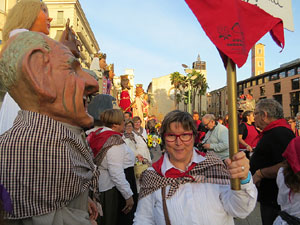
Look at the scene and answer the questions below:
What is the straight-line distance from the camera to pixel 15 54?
1.22 m

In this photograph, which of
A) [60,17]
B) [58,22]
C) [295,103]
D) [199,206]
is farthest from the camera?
[295,103]

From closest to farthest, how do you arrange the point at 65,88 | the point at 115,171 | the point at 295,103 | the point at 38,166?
the point at 38,166 < the point at 65,88 < the point at 115,171 < the point at 295,103

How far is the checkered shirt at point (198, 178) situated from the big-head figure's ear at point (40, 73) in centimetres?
103

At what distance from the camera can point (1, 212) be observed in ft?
3.01

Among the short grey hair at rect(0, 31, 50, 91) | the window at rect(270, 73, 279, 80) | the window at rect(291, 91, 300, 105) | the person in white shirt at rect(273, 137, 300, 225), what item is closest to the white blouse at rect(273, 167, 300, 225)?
the person in white shirt at rect(273, 137, 300, 225)

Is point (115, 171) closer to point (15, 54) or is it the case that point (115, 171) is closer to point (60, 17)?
point (15, 54)

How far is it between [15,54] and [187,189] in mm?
1407

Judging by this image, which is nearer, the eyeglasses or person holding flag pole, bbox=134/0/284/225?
person holding flag pole, bbox=134/0/284/225

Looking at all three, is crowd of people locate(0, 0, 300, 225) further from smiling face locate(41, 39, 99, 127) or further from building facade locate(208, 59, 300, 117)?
building facade locate(208, 59, 300, 117)

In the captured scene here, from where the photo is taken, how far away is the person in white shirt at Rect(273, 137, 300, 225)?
215 cm

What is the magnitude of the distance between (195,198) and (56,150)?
1.06 metres

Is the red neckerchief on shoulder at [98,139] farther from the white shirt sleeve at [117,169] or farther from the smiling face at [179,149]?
the smiling face at [179,149]

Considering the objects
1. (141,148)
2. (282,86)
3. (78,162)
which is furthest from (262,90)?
(78,162)

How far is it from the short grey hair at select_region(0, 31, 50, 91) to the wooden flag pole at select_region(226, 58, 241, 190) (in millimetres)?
1038
